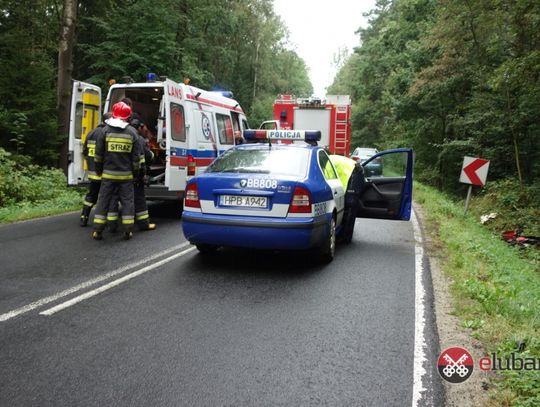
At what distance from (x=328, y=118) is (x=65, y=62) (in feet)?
31.2

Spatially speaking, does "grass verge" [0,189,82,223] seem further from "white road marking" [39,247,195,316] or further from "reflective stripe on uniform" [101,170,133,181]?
"white road marking" [39,247,195,316]

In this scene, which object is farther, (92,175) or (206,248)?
(92,175)

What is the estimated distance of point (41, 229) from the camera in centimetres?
814

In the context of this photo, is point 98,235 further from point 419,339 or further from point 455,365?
point 455,365

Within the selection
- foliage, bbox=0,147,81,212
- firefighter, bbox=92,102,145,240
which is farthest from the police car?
foliage, bbox=0,147,81,212

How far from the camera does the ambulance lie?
912cm

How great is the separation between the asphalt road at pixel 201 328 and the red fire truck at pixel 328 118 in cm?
1187

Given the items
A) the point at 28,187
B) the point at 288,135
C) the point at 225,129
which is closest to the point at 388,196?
the point at 288,135

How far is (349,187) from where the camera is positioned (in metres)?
7.82

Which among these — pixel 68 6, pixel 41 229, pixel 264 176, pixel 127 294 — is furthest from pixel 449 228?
pixel 68 6

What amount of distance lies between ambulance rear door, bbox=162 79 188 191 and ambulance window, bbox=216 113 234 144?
1.82m

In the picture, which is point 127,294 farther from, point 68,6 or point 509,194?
point 509,194

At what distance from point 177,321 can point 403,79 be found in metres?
20.5

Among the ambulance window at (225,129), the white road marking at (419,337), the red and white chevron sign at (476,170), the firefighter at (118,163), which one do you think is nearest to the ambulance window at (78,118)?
the firefighter at (118,163)
